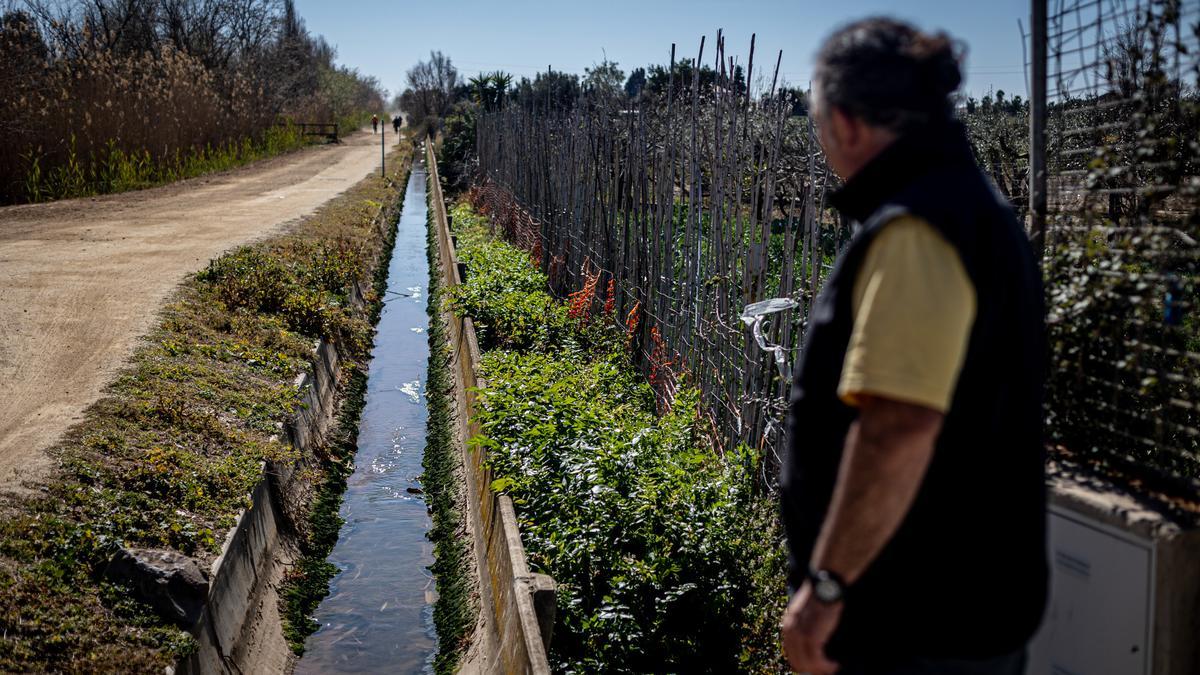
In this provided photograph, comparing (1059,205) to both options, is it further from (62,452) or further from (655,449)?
(62,452)

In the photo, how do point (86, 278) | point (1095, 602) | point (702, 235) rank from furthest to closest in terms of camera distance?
point (86, 278), point (702, 235), point (1095, 602)

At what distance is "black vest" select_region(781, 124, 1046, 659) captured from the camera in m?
1.72

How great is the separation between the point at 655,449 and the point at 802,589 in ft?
11.7

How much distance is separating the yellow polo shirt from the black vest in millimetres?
47

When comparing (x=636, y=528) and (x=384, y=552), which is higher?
(x=636, y=528)

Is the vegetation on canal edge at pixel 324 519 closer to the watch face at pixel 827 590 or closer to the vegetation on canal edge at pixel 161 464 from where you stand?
the vegetation on canal edge at pixel 161 464

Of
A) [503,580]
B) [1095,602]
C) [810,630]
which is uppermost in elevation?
[810,630]

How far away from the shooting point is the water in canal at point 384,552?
5656 millimetres

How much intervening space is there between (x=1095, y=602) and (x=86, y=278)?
10.5 m

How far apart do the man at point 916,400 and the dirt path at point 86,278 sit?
15.7 ft

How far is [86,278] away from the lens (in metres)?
10.4

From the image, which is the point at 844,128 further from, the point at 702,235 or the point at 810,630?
the point at 702,235

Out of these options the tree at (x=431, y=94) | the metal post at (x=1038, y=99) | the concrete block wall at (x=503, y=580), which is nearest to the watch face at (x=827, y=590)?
the metal post at (x=1038, y=99)

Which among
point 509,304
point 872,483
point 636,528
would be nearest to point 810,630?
point 872,483
